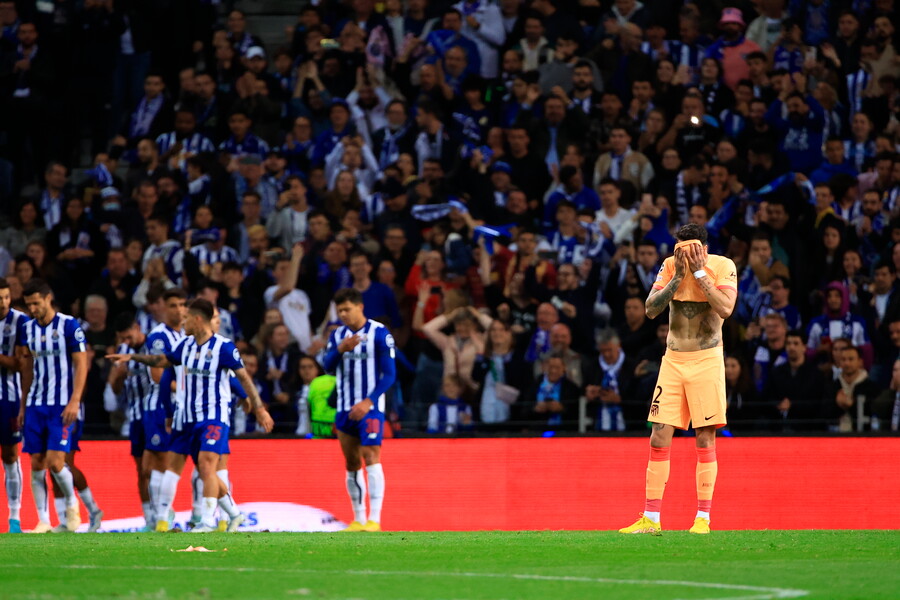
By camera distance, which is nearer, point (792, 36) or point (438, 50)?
point (792, 36)

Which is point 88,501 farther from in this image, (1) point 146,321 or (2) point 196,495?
(1) point 146,321

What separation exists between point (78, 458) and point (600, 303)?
6160 mm

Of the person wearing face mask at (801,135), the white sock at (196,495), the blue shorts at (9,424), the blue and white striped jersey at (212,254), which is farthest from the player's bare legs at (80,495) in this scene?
the person wearing face mask at (801,135)

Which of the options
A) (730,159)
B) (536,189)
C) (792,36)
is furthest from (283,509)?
(792,36)

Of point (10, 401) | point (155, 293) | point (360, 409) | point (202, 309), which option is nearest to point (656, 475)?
point (360, 409)

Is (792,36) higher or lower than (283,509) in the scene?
higher

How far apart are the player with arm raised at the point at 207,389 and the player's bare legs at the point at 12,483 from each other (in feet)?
7.05

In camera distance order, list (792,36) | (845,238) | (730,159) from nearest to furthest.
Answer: (845,238), (730,159), (792,36)

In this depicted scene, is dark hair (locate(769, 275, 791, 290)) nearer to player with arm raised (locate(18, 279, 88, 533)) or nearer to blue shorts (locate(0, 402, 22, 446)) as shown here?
player with arm raised (locate(18, 279, 88, 533))

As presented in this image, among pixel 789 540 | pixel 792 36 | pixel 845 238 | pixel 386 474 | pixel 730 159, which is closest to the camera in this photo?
pixel 789 540

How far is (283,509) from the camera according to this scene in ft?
52.1

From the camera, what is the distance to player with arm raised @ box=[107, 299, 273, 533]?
43.5 feet

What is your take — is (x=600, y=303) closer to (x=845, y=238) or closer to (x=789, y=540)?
(x=845, y=238)

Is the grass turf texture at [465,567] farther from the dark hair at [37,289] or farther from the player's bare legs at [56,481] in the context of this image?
the dark hair at [37,289]
